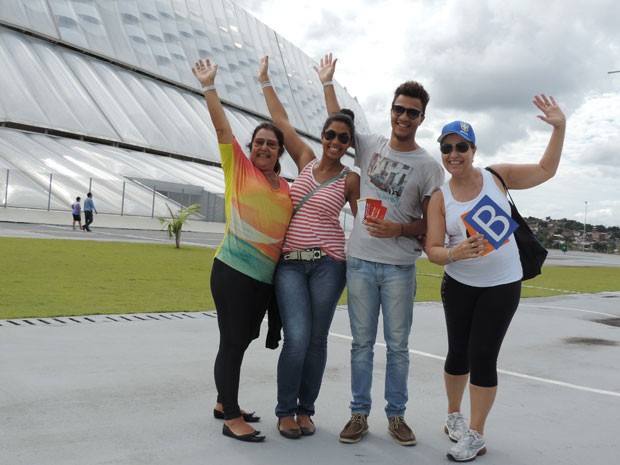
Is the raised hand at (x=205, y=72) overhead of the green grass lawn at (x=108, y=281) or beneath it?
overhead

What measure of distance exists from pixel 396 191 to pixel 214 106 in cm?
125

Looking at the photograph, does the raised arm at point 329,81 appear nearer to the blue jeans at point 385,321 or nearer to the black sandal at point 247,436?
the blue jeans at point 385,321

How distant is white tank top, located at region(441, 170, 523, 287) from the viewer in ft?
12.1

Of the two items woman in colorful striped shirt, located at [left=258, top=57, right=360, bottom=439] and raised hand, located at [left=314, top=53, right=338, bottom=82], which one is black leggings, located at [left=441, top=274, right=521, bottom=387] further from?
raised hand, located at [left=314, top=53, right=338, bottom=82]

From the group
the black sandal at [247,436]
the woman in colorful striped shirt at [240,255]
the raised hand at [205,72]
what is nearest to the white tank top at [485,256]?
the woman in colorful striped shirt at [240,255]

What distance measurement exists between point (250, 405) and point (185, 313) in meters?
3.71

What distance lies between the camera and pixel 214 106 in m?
3.99

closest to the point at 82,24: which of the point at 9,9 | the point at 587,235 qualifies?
the point at 9,9

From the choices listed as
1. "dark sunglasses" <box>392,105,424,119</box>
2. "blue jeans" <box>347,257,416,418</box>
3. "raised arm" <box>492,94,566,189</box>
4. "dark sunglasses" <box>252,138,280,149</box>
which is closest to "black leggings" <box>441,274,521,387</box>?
"blue jeans" <box>347,257,416,418</box>

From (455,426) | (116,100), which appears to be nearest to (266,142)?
(455,426)

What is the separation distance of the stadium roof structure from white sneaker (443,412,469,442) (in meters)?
27.7

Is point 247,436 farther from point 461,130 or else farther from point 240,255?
point 461,130

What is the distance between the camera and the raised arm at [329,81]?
14.5 feet

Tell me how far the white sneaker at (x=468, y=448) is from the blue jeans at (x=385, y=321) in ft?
1.40
